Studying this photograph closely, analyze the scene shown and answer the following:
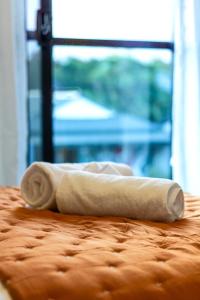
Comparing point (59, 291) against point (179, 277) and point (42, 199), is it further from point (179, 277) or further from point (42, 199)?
point (42, 199)

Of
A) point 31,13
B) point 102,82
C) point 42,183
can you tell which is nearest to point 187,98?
point 102,82

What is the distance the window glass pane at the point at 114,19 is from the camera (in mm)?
3129

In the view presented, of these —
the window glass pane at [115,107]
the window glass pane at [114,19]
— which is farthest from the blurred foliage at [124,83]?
the window glass pane at [114,19]

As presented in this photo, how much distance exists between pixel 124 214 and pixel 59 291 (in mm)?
727

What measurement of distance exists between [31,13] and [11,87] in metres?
0.53

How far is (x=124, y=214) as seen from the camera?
5.66 feet

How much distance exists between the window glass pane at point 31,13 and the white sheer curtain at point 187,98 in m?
0.96

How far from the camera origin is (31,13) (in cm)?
299

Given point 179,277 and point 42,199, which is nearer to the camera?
point 179,277

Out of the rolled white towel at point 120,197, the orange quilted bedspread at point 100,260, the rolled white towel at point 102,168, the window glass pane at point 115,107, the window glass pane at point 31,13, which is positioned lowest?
the orange quilted bedspread at point 100,260

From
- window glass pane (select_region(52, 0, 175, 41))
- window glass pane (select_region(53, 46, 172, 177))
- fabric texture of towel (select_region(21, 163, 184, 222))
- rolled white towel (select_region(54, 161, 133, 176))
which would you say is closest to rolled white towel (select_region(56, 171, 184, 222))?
fabric texture of towel (select_region(21, 163, 184, 222))

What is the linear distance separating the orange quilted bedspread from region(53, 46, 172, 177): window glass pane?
178 centimetres

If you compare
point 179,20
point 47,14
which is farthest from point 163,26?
point 47,14

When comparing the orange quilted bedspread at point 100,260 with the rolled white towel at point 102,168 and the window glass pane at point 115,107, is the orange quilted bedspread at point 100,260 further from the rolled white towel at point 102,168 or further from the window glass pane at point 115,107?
the window glass pane at point 115,107
